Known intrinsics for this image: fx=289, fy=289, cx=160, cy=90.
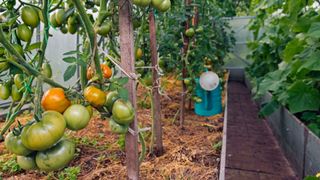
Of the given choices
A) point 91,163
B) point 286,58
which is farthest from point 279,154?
point 91,163

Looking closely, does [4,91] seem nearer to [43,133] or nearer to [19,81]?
[19,81]

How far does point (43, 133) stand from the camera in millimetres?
594

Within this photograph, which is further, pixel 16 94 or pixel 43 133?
pixel 16 94

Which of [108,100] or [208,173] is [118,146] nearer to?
[208,173]

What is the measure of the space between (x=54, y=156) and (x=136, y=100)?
1.71 ft

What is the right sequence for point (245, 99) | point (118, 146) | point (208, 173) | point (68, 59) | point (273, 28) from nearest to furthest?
point (68, 59)
point (208, 173)
point (118, 146)
point (273, 28)
point (245, 99)

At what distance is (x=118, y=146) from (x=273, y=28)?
9.89ft

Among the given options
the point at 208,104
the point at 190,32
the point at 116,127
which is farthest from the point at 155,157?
the point at 208,104

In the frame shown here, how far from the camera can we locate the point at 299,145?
2.10 m

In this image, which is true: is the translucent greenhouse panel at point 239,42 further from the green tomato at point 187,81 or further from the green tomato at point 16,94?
the green tomato at point 16,94

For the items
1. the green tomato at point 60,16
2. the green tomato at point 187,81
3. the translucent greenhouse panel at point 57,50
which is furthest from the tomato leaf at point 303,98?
the translucent greenhouse panel at point 57,50

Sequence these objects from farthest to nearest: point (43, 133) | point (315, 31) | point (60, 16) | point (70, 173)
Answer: point (315, 31) → point (70, 173) → point (60, 16) → point (43, 133)

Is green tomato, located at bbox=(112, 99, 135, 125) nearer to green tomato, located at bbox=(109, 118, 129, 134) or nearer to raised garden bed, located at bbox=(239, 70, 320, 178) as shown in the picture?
green tomato, located at bbox=(109, 118, 129, 134)

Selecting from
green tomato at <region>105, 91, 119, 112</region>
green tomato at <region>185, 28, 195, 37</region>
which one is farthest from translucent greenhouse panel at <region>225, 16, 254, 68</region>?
green tomato at <region>105, 91, 119, 112</region>
